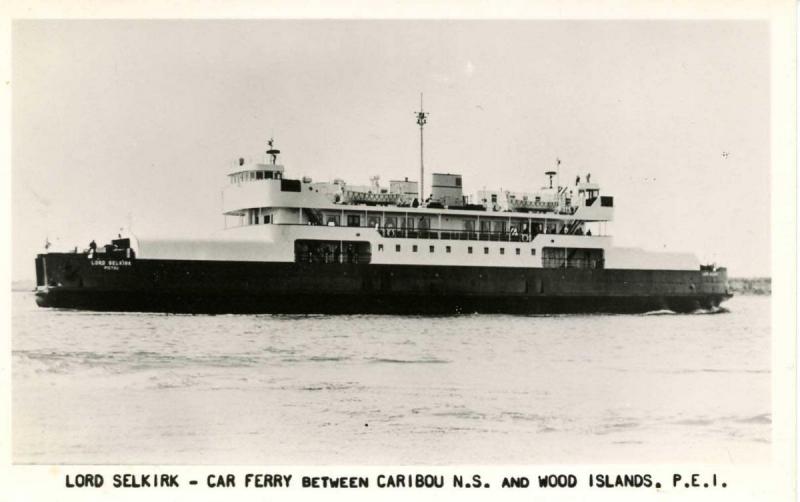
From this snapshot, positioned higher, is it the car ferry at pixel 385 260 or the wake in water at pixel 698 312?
the car ferry at pixel 385 260

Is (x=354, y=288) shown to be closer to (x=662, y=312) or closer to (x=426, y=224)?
(x=426, y=224)

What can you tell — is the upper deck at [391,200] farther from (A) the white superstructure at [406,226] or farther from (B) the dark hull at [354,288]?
(B) the dark hull at [354,288]

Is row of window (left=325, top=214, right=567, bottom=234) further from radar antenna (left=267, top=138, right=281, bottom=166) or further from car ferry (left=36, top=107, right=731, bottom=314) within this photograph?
radar antenna (left=267, top=138, right=281, bottom=166)

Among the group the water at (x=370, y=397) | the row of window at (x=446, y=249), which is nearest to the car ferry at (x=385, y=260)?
the row of window at (x=446, y=249)

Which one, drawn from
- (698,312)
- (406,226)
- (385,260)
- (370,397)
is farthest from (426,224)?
(370,397)

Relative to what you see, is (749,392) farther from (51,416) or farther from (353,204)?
(353,204)

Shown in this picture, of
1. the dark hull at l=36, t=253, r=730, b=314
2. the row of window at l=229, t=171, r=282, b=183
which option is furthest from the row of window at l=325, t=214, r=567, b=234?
the row of window at l=229, t=171, r=282, b=183

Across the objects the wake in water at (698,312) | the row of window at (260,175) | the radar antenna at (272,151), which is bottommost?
the wake in water at (698,312)

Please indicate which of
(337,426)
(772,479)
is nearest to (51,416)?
Result: (337,426)
